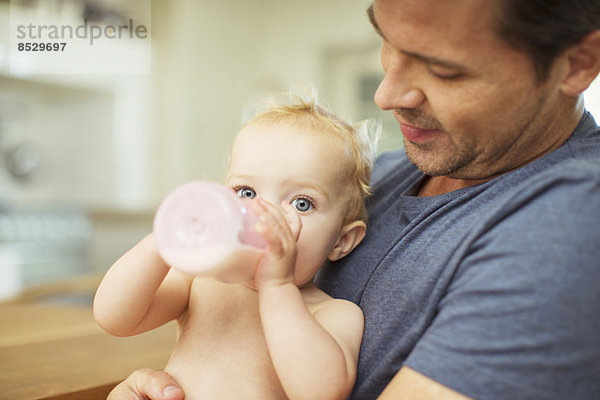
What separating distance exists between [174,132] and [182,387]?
4.10 m

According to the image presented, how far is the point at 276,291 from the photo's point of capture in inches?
32.1

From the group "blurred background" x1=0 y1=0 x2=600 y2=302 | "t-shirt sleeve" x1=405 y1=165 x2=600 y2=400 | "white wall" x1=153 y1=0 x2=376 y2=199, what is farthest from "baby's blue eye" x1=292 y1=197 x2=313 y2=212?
"white wall" x1=153 y1=0 x2=376 y2=199

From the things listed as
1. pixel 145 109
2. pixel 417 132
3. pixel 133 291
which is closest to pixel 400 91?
pixel 417 132

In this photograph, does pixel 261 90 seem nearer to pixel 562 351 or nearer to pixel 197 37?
pixel 197 37

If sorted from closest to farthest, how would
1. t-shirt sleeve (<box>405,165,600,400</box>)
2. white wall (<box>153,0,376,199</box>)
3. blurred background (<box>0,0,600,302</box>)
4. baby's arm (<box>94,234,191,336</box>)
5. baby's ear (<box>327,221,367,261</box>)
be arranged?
t-shirt sleeve (<box>405,165,600,400</box>) → baby's arm (<box>94,234,191,336</box>) → baby's ear (<box>327,221,367,261</box>) → blurred background (<box>0,0,600,302</box>) → white wall (<box>153,0,376,199</box>)

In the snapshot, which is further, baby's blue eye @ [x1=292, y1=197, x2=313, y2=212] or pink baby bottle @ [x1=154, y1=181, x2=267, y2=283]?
baby's blue eye @ [x1=292, y1=197, x2=313, y2=212]

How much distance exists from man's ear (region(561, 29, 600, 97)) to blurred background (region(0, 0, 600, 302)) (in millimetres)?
3529

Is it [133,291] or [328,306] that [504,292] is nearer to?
[328,306]

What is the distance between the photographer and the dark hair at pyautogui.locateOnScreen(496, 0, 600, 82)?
822 millimetres

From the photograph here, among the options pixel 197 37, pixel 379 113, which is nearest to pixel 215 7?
pixel 197 37

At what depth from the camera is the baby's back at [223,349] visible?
3.02 ft

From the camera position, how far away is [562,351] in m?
0.69

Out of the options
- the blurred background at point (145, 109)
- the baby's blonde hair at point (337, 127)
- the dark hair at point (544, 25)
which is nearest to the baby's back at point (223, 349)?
the baby's blonde hair at point (337, 127)

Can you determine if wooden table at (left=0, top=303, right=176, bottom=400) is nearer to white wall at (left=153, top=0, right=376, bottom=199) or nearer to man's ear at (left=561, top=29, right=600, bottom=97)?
man's ear at (left=561, top=29, right=600, bottom=97)
